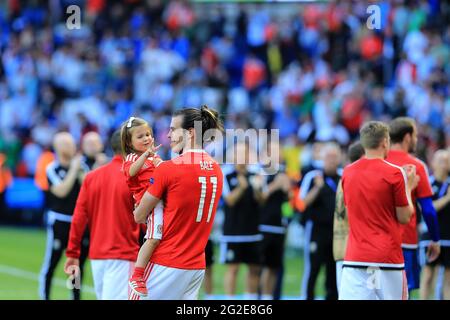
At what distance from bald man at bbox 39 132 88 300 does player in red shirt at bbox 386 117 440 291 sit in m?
3.96

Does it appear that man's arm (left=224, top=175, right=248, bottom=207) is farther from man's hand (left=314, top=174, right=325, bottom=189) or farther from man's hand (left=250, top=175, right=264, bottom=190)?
man's hand (left=314, top=174, right=325, bottom=189)

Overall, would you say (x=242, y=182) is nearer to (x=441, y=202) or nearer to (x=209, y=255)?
(x=209, y=255)

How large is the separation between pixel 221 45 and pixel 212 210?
738 inches

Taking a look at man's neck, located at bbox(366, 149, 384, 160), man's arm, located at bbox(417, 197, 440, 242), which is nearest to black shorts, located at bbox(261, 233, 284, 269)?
man's arm, located at bbox(417, 197, 440, 242)

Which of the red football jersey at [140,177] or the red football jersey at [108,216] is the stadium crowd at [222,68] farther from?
the red football jersey at [140,177]

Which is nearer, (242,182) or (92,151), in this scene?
(92,151)

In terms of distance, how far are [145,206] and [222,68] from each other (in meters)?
18.3

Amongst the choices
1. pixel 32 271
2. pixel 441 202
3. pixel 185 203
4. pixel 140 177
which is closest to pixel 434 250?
pixel 441 202

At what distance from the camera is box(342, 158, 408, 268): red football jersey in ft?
25.4

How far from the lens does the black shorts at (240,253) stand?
12.2m

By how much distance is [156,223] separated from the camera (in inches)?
264

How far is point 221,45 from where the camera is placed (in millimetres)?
25234

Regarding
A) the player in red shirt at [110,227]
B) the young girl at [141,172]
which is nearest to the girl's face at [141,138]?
the young girl at [141,172]
